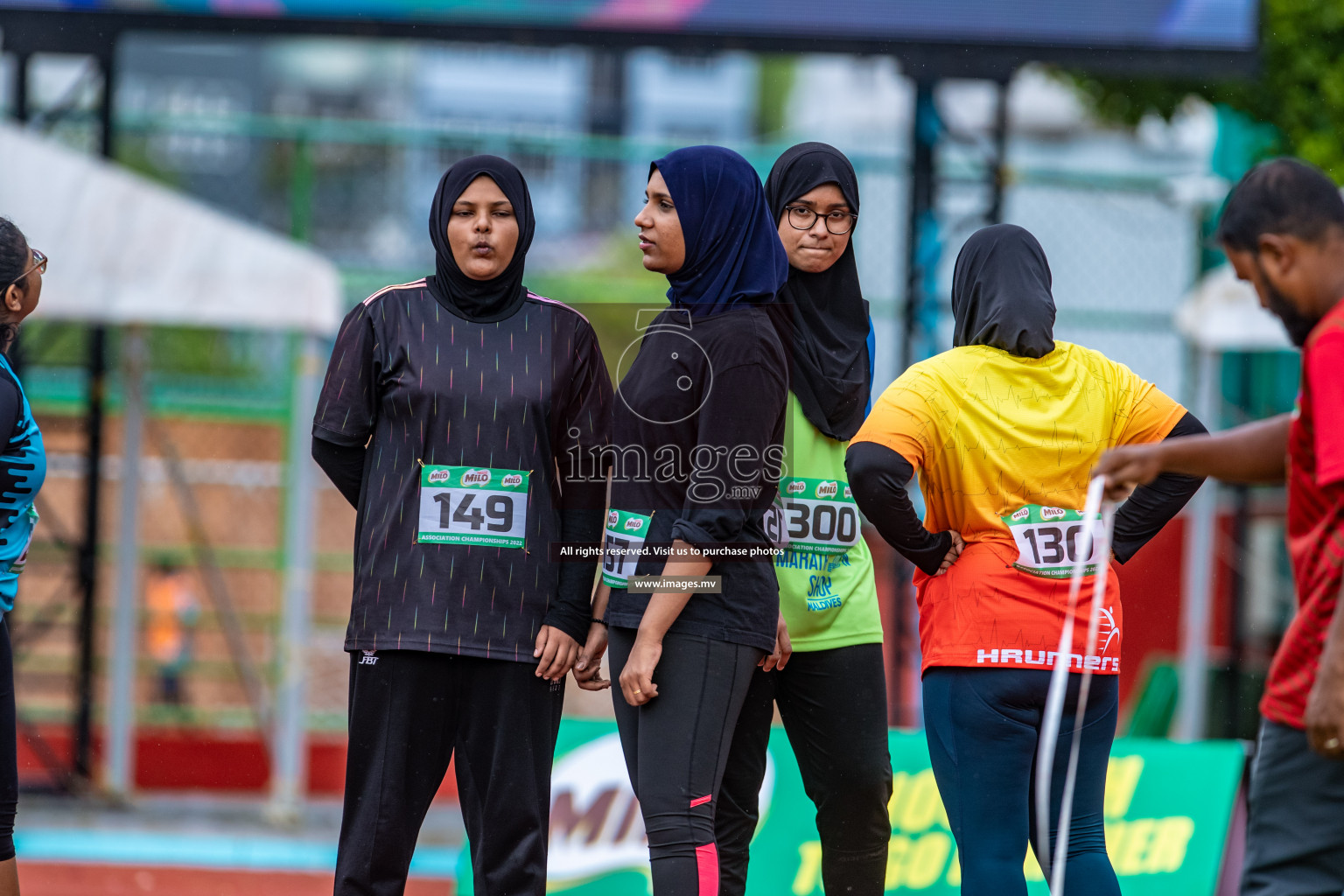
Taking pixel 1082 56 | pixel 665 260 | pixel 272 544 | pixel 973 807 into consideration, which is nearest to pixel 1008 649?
pixel 973 807

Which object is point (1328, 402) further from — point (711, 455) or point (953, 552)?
point (711, 455)

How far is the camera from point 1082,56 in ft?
19.3

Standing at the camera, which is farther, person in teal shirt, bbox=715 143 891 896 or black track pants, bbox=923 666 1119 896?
person in teal shirt, bbox=715 143 891 896

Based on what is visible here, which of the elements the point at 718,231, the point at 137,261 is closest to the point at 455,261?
the point at 718,231

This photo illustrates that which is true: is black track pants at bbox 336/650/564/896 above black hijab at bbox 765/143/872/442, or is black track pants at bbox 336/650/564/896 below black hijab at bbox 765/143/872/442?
below

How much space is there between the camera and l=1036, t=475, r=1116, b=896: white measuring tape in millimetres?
2619

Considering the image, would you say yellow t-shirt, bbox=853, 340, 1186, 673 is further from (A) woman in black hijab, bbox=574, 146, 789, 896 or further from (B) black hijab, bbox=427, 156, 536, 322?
(B) black hijab, bbox=427, 156, 536, 322

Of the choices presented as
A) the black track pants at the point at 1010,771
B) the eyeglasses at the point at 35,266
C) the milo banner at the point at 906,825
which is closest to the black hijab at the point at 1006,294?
the black track pants at the point at 1010,771

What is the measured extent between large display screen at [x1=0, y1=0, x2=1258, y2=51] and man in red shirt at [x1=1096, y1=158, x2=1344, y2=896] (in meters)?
3.83

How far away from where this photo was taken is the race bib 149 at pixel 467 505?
294 cm

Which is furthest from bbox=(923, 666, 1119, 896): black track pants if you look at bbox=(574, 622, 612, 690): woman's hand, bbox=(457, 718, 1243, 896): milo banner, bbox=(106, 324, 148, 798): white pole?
bbox=(106, 324, 148, 798): white pole

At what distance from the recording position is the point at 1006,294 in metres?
2.91

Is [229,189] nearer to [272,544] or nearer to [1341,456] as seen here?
[272,544]

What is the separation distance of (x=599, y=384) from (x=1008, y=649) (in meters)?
1.06
